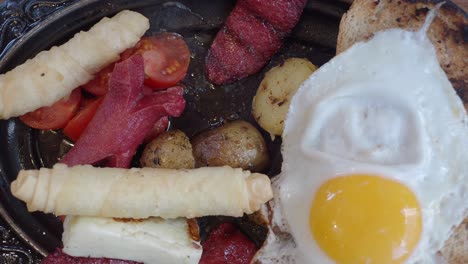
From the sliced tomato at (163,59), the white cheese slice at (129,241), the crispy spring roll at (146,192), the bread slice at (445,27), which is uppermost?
the bread slice at (445,27)

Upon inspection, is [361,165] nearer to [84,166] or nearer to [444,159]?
[444,159]

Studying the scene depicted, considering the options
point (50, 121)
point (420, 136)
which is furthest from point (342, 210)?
point (50, 121)

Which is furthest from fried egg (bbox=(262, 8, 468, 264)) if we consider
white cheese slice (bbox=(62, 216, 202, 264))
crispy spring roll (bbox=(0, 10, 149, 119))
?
crispy spring roll (bbox=(0, 10, 149, 119))

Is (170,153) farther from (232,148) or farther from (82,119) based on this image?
(82,119)

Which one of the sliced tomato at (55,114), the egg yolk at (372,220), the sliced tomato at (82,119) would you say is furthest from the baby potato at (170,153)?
the egg yolk at (372,220)

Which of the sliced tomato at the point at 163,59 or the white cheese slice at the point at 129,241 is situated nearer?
the white cheese slice at the point at 129,241

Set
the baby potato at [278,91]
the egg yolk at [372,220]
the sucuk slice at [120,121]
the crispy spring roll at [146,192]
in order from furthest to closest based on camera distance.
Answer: the baby potato at [278,91] < the sucuk slice at [120,121] < the crispy spring roll at [146,192] < the egg yolk at [372,220]

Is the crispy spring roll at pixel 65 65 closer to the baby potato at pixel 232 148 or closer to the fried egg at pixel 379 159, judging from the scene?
the baby potato at pixel 232 148
